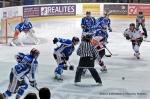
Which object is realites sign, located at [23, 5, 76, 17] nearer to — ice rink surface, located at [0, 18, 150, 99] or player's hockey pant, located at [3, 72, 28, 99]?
ice rink surface, located at [0, 18, 150, 99]

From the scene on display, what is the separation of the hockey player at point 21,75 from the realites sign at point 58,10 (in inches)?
653

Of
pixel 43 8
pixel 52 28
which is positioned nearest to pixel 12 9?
pixel 52 28

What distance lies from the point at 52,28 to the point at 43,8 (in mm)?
3041

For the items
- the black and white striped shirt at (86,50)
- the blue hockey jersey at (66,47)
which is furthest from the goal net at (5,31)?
the black and white striped shirt at (86,50)

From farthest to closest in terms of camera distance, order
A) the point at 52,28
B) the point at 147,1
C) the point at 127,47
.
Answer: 1. the point at 147,1
2. the point at 52,28
3. the point at 127,47

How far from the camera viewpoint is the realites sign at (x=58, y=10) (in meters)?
24.8

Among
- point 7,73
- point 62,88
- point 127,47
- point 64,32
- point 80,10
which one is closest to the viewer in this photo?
point 62,88

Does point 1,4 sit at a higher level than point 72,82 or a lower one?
higher

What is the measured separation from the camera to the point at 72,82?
34.6 feet

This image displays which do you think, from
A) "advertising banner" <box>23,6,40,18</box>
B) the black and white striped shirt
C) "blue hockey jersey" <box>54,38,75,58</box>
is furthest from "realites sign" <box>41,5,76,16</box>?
the black and white striped shirt

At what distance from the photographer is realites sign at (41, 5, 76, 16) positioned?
81.3 feet

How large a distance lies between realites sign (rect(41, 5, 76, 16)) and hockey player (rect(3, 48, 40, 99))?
A: 16.6m

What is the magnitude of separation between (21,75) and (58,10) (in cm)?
1768

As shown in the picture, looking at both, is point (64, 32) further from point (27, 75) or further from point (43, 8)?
point (27, 75)
